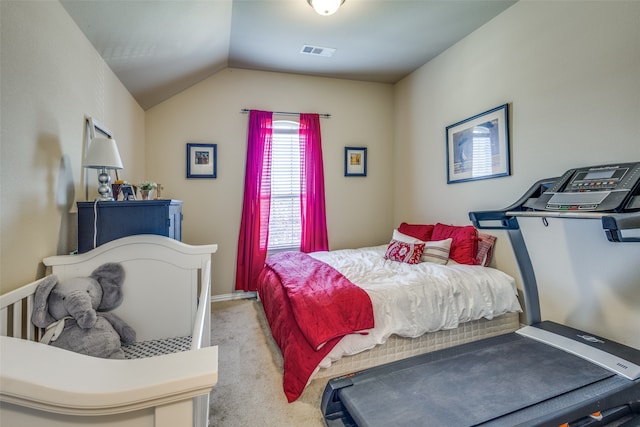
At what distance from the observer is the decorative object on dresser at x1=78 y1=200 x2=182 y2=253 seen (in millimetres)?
1662

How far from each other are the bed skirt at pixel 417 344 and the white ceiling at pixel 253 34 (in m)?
2.60

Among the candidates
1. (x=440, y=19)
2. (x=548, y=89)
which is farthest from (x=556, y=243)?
(x=440, y=19)

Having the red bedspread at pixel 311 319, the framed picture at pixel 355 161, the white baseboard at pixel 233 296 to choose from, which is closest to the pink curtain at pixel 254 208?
the white baseboard at pixel 233 296

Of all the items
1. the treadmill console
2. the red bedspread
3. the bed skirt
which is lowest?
the bed skirt

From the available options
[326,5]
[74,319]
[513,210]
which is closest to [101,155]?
[74,319]

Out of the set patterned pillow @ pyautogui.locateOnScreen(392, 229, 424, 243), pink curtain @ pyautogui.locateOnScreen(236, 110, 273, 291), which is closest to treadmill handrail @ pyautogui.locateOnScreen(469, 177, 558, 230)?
patterned pillow @ pyautogui.locateOnScreen(392, 229, 424, 243)

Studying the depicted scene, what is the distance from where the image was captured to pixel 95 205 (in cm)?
165

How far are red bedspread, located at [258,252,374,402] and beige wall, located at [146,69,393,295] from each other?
5.66 feet

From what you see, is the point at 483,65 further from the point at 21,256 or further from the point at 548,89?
the point at 21,256

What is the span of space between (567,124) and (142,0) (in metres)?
3.04

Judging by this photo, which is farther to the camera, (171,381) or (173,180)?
(173,180)

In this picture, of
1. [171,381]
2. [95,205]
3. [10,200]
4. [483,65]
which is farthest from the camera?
[483,65]

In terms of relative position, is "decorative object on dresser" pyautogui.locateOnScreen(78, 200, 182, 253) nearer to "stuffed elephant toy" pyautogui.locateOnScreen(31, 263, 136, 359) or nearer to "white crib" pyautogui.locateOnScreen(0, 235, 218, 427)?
"stuffed elephant toy" pyautogui.locateOnScreen(31, 263, 136, 359)

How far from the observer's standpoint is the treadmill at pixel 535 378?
133cm
